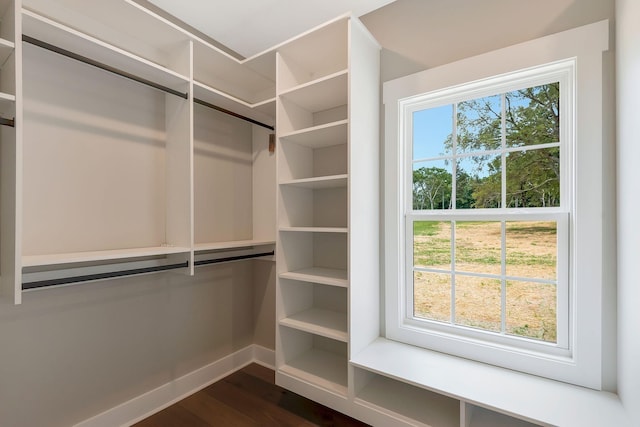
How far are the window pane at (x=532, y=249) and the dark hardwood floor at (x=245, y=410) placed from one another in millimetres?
1369

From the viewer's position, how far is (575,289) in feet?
4.83

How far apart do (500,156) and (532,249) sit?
1.85 feet

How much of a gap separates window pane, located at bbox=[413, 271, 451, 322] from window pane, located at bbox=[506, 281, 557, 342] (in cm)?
34

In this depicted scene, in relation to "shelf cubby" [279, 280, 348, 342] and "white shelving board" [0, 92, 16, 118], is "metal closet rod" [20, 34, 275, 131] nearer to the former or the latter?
"white shelving board" [0, 92, 16, 118]

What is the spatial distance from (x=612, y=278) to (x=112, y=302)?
2.73m

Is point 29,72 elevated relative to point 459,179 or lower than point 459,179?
elevated

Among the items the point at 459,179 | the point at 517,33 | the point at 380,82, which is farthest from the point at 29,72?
the point at 517,33

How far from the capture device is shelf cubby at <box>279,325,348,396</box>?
6.15 feet

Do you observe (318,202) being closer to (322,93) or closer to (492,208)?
(322,93)

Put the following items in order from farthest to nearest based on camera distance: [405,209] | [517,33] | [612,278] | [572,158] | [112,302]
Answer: [405,209] → [112,302] → [517,33] → [572,158] → [612,278]

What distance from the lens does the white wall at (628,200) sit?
3.69 ft

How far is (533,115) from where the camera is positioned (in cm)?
167

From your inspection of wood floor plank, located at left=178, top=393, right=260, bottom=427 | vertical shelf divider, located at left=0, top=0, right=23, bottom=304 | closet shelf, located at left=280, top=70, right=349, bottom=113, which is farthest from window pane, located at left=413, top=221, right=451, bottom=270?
vertical shelf divider, located at left=0, top=0, right=23, bottom=304

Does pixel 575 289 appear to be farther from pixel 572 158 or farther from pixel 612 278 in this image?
pixel 572 158
